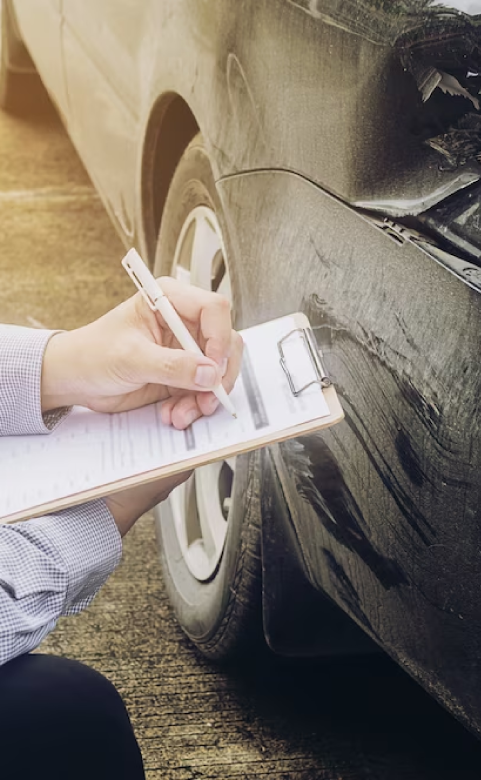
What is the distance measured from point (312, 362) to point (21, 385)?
13.4 inches

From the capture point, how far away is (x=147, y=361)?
95 cm

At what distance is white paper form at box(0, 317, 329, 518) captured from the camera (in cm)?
92

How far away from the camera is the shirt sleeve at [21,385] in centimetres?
101

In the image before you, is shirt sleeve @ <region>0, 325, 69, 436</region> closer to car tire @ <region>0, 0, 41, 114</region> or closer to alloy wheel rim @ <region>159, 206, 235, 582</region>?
alloy wheel rim @ <region>159, 206, 235, 582</region>

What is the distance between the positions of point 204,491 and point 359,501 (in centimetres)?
68

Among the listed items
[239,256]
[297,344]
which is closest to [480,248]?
[297,344]

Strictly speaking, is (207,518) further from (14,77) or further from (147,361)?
(14,77)

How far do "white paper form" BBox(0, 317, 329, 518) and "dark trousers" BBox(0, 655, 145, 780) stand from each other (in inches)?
6.6

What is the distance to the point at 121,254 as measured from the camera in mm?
2840

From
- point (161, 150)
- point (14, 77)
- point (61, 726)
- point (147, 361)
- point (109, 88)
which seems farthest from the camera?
point (14, 77)

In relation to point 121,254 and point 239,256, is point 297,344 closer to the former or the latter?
point 239,256

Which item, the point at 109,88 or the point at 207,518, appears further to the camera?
the point at 109,88

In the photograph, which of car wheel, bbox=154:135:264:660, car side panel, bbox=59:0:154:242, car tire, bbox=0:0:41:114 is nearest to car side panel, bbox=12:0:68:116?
car side panel, bbox=59:0:154:242

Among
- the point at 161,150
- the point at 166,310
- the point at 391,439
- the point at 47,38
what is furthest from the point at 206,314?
the point at 47,38
